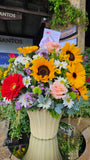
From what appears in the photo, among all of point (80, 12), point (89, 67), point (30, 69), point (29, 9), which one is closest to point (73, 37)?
point (80, 12)

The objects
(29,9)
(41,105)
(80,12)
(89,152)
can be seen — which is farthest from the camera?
(29,9)

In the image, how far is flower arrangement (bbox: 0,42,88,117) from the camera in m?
0.48

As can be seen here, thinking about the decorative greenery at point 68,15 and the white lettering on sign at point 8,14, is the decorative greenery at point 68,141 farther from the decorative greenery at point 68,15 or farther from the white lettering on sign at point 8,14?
the white lettering on sign at point 8,14

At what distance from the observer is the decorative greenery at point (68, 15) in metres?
1.96

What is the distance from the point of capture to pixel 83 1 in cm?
196

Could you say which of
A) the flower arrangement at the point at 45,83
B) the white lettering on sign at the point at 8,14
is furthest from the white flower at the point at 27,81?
the white lettering on sign at the point at 8,14

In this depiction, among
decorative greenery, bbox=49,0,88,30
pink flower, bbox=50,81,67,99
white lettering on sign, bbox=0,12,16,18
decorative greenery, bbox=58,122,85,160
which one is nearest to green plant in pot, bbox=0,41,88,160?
pink flower, bbox=50,81,67,99

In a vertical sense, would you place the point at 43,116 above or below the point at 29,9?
below

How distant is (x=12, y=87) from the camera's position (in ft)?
1.62

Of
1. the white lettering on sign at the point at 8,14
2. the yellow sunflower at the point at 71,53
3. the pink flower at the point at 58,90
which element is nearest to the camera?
the pink flower at the point at 58,90

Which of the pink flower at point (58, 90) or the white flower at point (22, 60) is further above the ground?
the white flower at point (22, 60)

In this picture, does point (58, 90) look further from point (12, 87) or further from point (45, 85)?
point (12, 87)

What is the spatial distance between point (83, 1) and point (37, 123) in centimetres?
225

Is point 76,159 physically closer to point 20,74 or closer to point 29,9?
point 20,74
